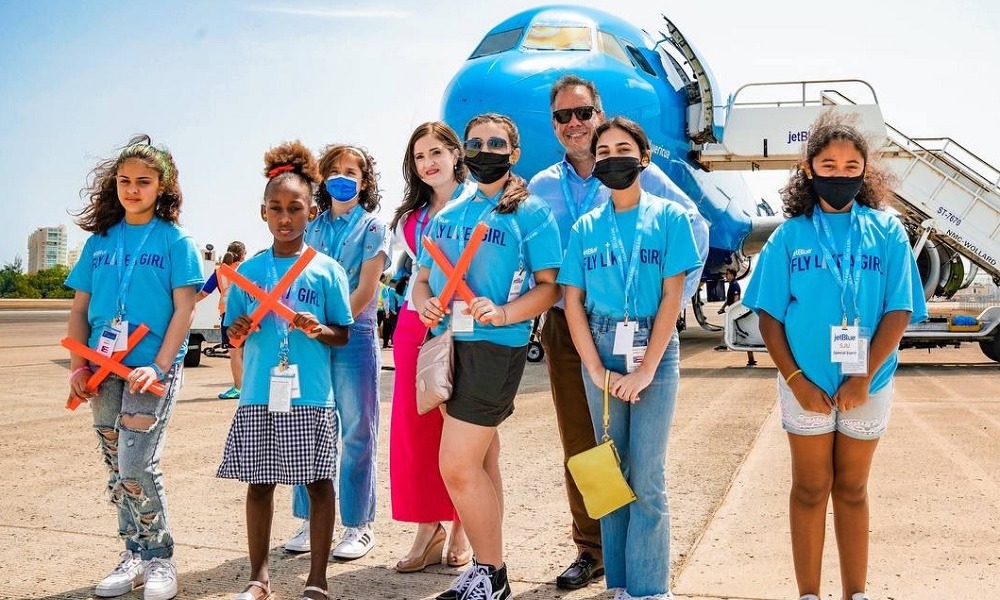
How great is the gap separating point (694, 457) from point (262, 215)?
3.82 m

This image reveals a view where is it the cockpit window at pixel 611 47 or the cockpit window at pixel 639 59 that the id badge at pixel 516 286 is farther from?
the cockpit window at pixel 639 59

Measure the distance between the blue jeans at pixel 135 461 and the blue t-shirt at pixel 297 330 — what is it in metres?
0.43

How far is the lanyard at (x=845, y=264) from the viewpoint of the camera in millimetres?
3072

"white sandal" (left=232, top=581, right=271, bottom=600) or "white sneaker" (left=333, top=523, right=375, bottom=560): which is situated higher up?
"white sandal" (left=232, top=581, right=271, bottom=600)

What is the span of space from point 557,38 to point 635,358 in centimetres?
916

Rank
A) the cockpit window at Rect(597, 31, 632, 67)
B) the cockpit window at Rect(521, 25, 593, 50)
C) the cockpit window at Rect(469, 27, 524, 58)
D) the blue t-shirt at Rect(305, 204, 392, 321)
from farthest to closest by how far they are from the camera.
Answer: the cockpit window at Rect(597, 31, 632, 67) → the cockpit window at Rect(469, 27, 524, 58) → the cockpit window at Rect(521, 25, 593, 50) → the blue t-shirt at Rect(305, 204, 392, 321)

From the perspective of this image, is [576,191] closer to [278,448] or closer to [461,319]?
[461,319]

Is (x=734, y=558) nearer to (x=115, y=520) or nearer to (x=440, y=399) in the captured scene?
(x=440, y=399)

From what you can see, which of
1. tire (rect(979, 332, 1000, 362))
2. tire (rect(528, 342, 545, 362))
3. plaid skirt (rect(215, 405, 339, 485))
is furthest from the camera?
tire (rect(528, 342, 545, 362))

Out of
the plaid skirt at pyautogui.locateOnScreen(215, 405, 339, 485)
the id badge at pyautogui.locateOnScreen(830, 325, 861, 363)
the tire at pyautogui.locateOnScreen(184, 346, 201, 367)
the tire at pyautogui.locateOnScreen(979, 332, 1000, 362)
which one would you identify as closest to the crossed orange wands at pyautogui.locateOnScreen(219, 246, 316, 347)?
the plaid skirt at pyautogui.locateOnScreen(215, 405, 339, 485)

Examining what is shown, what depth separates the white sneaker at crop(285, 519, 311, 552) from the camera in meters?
Result: 4.18

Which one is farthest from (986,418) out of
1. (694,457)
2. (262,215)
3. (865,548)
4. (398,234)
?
(262,215)

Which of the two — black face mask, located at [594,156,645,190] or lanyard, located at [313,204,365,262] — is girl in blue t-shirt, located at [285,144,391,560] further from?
black face mask, located at [594,156,645,190]

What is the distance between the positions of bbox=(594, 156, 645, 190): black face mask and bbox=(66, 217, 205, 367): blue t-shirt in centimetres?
176
